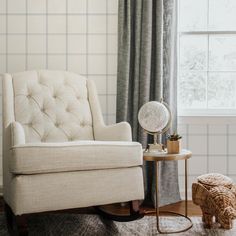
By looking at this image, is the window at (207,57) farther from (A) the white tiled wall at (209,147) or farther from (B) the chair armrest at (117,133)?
(B) the chair armrest at (117,133)

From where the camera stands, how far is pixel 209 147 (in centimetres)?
315

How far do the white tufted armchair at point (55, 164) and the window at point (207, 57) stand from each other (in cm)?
102

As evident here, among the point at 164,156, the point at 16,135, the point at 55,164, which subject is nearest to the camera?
the point at 55,164

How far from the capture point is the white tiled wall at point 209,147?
314 cm

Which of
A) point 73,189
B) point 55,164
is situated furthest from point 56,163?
point 73,189

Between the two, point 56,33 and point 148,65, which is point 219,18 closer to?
point 148,65

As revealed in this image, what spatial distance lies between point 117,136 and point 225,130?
3.71 ft

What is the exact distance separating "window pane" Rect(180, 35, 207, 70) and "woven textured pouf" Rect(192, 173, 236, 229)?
1167 mm

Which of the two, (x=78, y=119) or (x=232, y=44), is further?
(x=232, y=44)

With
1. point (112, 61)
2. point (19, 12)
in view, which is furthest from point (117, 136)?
point (19, 12)

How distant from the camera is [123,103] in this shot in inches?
115

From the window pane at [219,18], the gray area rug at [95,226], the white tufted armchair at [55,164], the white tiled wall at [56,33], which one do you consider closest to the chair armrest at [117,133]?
the white tufted armchair at [55,164]

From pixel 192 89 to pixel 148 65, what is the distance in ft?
1.86

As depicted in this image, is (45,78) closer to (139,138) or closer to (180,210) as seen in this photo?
(139,138)
